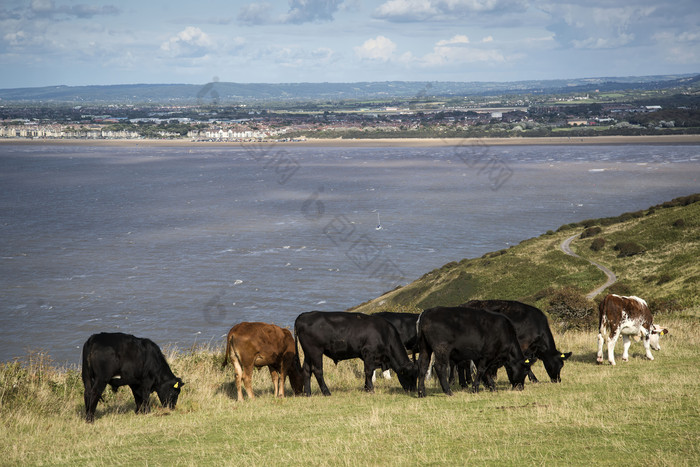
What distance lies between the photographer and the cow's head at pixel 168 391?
13836 mm

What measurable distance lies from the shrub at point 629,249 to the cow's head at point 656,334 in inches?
1370

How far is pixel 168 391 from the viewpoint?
1388 cm

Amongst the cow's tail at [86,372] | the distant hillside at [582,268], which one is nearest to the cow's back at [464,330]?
the cow's tail at [86,372]

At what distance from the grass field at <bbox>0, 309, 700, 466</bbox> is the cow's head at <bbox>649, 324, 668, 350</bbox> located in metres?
1.22

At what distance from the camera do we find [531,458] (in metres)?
9.49

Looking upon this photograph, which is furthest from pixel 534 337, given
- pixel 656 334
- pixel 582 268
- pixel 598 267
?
pixel 598 267

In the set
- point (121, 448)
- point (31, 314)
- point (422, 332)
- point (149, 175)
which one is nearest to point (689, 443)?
point (422, 332)

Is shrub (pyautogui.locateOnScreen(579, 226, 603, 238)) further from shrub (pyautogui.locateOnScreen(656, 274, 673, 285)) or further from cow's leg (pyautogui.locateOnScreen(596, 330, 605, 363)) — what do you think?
cow's leg (pyautogui.locateOnScreen(596, 330, 605, 363))

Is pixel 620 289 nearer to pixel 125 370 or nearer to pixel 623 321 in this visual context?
pixel 623 321

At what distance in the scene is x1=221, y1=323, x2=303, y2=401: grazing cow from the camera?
48.0ft

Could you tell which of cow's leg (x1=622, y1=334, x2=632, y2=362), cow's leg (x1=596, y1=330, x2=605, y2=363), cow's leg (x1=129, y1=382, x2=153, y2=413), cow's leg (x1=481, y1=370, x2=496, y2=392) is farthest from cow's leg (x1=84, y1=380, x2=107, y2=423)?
cow's leg (x1=622, y1=334, x2=632, y2=362)

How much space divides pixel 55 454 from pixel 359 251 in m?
60.9

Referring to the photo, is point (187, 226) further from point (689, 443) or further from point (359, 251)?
point (689, 443)

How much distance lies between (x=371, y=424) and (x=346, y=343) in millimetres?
3361
